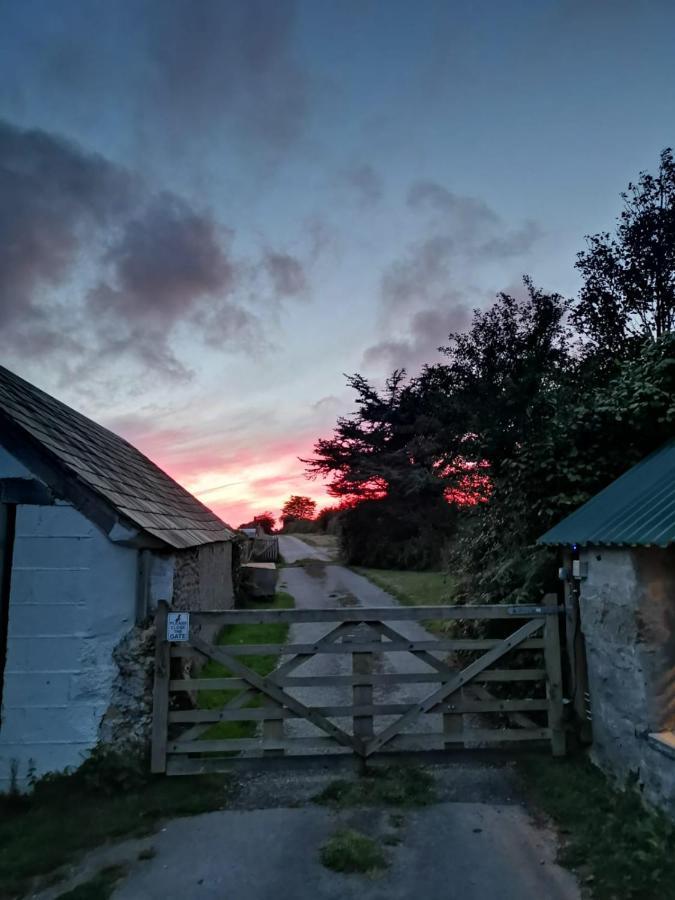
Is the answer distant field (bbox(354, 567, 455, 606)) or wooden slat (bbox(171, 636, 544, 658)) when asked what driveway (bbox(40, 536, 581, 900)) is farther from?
distant field (bbox(354, 567, 455, 606))

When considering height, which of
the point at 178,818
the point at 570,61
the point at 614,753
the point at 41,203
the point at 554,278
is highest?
the point at 554,278

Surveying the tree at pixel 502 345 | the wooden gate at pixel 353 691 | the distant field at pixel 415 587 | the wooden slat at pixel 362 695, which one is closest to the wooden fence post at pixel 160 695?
the wooden gate at pixel 353 691

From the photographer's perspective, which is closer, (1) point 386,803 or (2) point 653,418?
(1) point 386,803

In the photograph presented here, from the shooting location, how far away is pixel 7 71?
7316 mm

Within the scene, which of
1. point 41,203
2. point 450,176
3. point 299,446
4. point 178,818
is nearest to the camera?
point 178,818

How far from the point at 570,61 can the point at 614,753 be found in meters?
10.9

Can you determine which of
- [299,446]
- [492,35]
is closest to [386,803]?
[492,35]

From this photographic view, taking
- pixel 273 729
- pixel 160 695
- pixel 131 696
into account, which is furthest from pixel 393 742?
pixel 131 696

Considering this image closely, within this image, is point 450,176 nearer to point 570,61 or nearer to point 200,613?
point 570,61

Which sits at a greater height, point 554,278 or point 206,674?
point 554,278

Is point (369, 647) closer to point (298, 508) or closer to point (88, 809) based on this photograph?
point (88, 809)

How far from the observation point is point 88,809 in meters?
4.51

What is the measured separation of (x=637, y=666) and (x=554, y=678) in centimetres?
132

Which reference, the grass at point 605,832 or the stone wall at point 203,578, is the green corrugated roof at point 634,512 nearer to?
the grass at point 605,832
